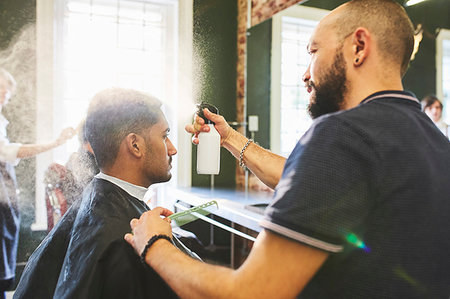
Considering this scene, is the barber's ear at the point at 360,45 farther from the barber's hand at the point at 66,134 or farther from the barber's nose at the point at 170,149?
the barber's hand at the point at 66,134

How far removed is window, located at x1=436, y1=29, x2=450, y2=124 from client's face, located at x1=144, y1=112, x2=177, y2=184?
1271 mm

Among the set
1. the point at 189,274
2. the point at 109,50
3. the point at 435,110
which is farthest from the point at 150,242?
the point at 435,110

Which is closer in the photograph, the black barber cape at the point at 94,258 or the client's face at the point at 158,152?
the black barber cape at the point at 94,258

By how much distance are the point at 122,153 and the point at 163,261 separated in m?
0.57

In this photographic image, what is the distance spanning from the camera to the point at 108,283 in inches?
43.9

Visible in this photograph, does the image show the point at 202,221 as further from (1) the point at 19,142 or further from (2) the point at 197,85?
(1) the point at 19,142

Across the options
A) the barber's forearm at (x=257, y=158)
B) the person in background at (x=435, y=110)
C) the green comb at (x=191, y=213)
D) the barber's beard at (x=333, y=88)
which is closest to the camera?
the barber's beard at (x=333, y=88)

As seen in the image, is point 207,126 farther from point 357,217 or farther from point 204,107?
point 357,217

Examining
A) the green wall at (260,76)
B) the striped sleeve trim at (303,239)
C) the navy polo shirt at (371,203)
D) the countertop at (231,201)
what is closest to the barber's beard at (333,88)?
the navy polo shirt at (371,203)

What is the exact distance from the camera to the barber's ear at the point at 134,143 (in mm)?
1326

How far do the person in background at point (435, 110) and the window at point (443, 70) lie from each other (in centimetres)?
2

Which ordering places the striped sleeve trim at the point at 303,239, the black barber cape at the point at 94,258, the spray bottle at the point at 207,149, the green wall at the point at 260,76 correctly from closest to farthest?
the striped sleeve trim at the point at 303,239, the black barber cape at the point at 94,258, the spray bottle at the point at 207,149, the green wall at the point at 260,76

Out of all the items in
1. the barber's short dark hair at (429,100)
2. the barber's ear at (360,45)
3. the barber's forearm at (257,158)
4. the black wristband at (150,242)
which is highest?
the barber's ear at (360,45)

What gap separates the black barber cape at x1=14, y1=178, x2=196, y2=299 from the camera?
3.66ft
